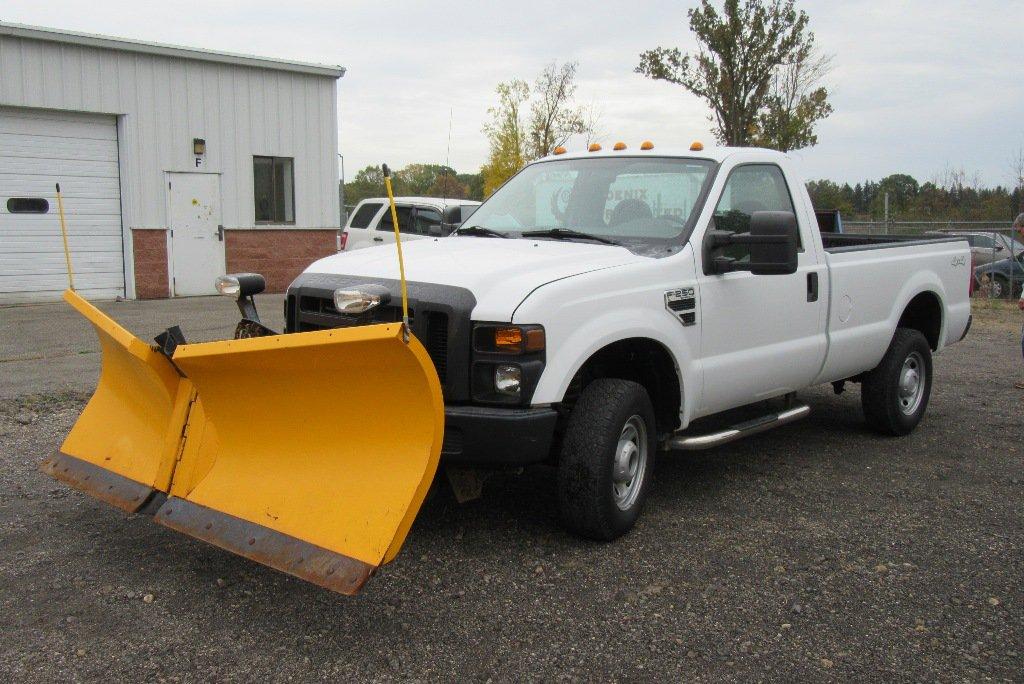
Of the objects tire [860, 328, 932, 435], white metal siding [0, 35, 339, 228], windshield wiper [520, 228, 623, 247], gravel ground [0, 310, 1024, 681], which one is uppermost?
white metal siding [0, 35, 339, 228]

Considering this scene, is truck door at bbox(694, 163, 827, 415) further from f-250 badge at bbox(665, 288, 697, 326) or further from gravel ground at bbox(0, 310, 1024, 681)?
gravel ground at bbox(0, 310, 1024, 681)

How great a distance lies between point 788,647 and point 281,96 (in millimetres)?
17096

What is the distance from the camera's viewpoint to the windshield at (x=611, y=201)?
17.5ft

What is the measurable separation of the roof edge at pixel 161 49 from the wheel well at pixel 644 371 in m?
13.9

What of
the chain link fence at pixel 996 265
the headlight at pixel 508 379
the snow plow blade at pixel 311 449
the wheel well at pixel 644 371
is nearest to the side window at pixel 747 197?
the wheel well at pixel 644 371

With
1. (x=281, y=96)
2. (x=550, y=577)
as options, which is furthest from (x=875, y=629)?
(x=281, y=96)

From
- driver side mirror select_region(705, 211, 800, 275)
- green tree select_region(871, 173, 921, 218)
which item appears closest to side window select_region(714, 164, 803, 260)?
driver side mirror select_region(705, 211, 800, 275)

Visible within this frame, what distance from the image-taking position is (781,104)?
66.7ft

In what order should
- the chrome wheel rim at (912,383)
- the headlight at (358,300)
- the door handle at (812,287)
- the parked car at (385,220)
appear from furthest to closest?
the parked car at (385,220) → the chrome wheel rim at (912,383) → the door handle at (812,287) → the headlight at (358,300)

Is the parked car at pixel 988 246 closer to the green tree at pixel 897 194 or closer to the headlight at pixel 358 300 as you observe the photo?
the green tree at pixel 897 194

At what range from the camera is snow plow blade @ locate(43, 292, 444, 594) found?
3.66 metres

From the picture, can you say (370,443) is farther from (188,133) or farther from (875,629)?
(188,133)

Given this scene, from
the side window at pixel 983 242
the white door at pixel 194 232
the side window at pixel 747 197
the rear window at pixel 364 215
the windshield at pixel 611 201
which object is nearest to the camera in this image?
the windshield at pixel 611 201

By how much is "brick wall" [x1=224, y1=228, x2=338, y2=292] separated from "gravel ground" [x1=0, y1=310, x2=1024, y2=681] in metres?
12.9
